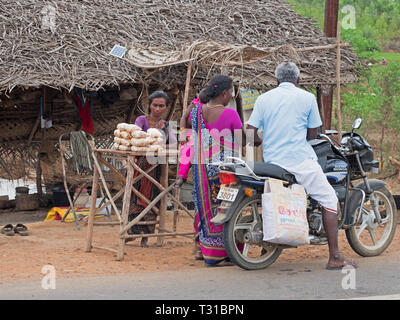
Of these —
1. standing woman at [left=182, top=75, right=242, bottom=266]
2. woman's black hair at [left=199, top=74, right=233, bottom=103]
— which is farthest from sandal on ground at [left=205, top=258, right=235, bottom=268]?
woman's black hair at [left=199, top=74, right=233, bottom=103]

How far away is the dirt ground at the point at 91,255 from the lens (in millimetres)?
5914

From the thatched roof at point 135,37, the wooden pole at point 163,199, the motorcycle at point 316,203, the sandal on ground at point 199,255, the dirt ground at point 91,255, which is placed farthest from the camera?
the thatched roof at point 135,37

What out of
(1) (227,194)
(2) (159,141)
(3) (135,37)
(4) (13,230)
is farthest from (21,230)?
(1) (227,194)

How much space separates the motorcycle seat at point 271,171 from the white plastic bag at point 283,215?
0.34ft

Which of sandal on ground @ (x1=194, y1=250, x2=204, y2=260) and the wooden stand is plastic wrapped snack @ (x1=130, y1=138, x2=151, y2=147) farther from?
sandal on ground @ (x1=194, y1=250, x2=204, y2=260)

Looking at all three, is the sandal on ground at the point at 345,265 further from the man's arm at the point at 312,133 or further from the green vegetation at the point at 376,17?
the green vegetation at the point at 376,17

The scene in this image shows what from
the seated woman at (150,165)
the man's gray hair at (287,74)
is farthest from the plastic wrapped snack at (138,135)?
the man's gray hair at (287,74)

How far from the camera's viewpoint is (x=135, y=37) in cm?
1036

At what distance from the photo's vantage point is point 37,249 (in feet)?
23.6

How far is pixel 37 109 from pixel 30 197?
5.76ft

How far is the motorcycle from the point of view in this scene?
5.55 metres

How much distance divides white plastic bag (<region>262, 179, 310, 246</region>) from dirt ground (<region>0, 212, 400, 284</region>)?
2.69ft
